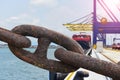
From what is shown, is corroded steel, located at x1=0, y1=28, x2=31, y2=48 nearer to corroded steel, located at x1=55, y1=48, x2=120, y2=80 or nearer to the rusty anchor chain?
the rusty anchor chain

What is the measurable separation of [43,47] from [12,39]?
4.9 inches

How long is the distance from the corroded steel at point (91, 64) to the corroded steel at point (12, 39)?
0.44ft

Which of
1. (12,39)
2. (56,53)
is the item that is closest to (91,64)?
(56,53)

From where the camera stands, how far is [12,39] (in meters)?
1.49

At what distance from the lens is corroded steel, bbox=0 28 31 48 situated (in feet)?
4.88

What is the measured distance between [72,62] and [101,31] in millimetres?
44363

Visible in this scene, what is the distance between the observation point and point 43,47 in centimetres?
152

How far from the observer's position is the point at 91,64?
56.9 inches

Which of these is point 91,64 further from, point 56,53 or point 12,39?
point 12,39

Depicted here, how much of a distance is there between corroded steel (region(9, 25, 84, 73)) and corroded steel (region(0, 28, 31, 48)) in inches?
1.0

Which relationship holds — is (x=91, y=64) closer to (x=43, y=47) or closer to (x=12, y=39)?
(x=43, y=47)

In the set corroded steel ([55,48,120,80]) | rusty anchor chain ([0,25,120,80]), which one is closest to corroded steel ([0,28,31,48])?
rusty anchor chain ([0,25,120,80])

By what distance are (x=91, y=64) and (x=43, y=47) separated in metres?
0.20

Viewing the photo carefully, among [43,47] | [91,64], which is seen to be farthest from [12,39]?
[91,64]
